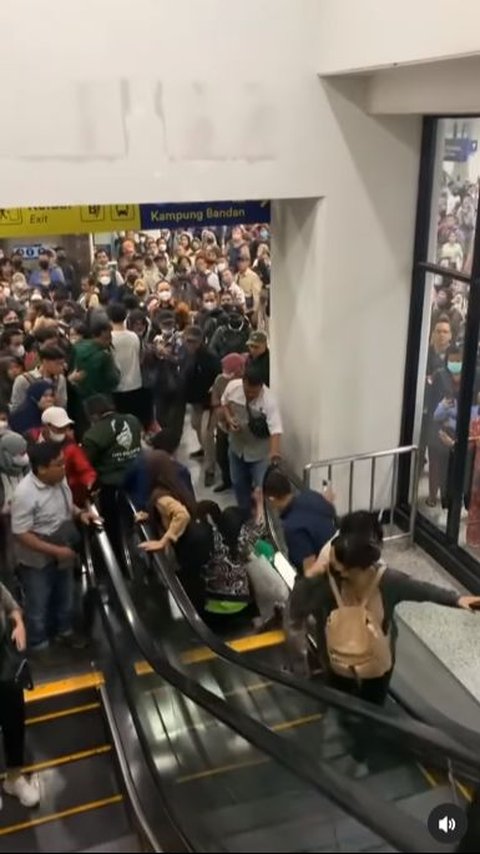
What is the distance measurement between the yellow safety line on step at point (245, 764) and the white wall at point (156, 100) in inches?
160

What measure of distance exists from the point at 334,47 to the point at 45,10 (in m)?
2.17

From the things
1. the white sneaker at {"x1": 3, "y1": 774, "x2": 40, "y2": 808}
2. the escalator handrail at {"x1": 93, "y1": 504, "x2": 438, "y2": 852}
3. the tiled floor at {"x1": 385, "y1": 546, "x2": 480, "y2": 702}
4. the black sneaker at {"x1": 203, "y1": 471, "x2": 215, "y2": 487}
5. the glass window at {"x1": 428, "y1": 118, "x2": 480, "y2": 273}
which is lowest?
the tiled floor at {"x1": 385, "y1": 546, "x2": 480, "y2": 702}

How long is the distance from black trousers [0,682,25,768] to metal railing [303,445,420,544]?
11.6 ft

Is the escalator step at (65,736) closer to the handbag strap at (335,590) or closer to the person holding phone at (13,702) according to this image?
the person holding phone at (13,702)

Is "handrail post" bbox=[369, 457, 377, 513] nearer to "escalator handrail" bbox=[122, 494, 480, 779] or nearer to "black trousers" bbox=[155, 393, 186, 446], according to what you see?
"black trousers" bbox=[155, 393, 186, 446]

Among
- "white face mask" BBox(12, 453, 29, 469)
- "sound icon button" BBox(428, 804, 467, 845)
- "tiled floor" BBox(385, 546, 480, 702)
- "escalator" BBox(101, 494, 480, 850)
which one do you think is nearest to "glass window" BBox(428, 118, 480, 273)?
"tiled floor" BBox(385, 546, 480, 702)

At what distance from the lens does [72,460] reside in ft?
17.8

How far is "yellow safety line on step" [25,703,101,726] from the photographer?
15.7ft

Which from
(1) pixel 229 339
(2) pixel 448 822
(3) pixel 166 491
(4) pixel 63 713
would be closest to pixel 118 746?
(4) pixel 63 713

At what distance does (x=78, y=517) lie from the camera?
5.21m

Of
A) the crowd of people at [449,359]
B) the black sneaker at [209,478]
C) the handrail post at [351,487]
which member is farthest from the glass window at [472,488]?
the black sneaker at [209,478]

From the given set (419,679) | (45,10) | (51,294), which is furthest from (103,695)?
(51,294)

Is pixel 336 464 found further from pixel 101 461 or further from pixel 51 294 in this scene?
pixel 51 294

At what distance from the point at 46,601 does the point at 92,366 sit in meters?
2.71
